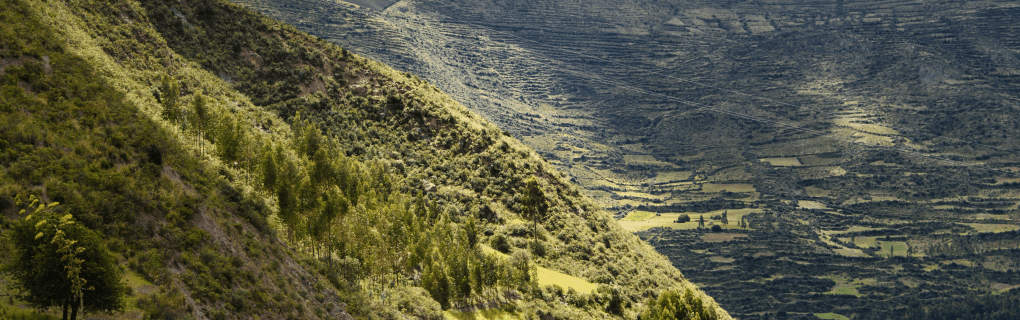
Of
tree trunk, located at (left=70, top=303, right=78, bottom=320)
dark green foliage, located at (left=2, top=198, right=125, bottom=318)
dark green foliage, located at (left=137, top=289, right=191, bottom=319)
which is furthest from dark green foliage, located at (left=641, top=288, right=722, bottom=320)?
tree trunk, located at (left=70, top=303, right=78, bottom=320)

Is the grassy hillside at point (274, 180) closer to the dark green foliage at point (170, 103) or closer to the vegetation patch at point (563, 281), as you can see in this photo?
the dark green foliage at point (170, 103)

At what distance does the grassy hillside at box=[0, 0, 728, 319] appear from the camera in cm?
3534

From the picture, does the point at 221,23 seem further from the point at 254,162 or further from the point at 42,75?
the point at 42,75

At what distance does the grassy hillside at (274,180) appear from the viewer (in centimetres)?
3534

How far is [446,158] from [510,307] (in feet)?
101

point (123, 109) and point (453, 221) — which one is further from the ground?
point (123, 109)

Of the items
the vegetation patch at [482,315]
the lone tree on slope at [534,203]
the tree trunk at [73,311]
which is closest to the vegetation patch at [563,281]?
the lone tree on slope at [534,203]

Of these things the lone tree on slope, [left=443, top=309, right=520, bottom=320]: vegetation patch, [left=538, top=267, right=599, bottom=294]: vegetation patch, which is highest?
the lone tree on slope

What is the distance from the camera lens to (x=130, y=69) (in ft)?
228

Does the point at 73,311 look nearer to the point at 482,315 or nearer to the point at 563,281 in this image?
the point at 482,315

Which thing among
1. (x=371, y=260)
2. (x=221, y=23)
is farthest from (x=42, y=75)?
(x=221, y=23)

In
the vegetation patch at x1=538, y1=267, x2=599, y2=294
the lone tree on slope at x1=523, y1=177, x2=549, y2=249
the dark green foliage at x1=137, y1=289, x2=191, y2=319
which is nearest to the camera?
the dark green foliage at x1=137, y1=289, x2=191, y2=319

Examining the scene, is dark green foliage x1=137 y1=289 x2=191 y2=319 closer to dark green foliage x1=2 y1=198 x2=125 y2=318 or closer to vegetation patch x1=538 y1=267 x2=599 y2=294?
dark green foliage x1=2 y1=198 x2=125 y2=318

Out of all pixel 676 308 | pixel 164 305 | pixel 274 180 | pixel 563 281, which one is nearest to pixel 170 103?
pixel 274 180
